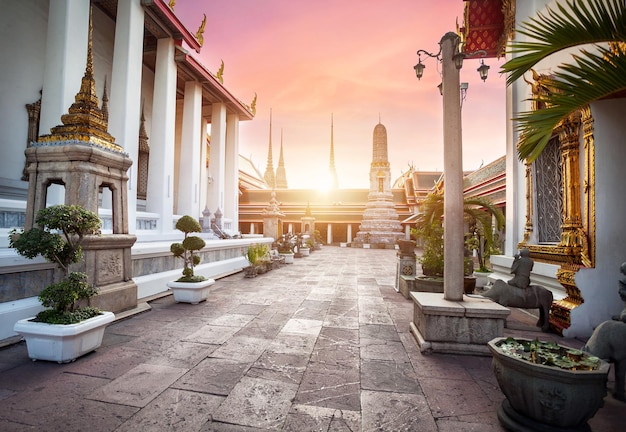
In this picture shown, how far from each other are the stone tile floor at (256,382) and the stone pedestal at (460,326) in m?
Result: 0.14

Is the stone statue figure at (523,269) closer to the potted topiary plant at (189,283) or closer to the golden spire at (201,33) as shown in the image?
the potted topiary plant at (189,283)

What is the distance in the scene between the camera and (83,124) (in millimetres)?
4906

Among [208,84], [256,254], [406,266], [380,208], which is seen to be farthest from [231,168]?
[380,208]

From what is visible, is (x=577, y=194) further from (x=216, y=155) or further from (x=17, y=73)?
(x=216, y=155)

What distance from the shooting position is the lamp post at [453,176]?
4031 millimetres

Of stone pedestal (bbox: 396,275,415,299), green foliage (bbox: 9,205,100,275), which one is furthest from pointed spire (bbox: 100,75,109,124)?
stone pedestal (bbox: 396,275,415,299)

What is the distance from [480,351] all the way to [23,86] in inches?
496

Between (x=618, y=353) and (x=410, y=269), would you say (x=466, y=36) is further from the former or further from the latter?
(x=618, y=353)

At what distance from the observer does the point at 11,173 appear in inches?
333

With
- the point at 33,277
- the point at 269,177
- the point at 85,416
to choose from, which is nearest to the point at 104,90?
the point at 33,277

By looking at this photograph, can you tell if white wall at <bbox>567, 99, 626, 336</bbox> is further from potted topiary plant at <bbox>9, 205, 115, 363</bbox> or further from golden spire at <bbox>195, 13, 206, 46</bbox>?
golden spire at <bbox>195, 13, 206, 46</bbox>

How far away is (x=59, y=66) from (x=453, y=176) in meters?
8.60

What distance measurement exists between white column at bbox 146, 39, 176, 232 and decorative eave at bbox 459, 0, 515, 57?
964 cm

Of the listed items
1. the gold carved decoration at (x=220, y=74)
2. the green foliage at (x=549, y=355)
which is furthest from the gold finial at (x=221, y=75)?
the green foliage at (x=549, y=355)
